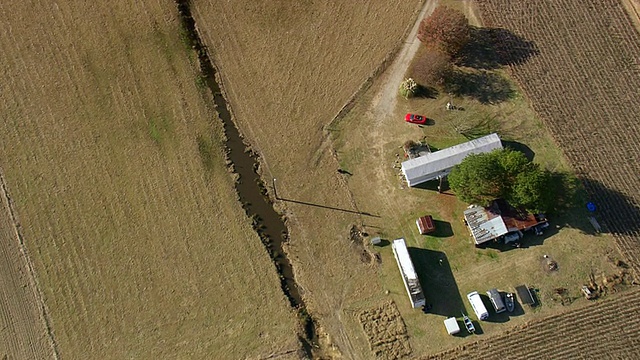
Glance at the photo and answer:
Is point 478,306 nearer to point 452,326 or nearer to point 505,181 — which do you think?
point 452,326

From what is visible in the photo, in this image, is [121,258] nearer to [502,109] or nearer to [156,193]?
[156,193]

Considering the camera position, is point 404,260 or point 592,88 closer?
point 404,260

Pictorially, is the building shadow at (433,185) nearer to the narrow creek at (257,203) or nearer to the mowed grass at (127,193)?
the narrow creek at (257,203)

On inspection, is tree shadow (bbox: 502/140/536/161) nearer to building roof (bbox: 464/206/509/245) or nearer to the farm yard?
the farm yard

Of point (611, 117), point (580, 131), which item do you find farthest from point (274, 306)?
point (611, 117)

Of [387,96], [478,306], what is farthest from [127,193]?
[478,306]

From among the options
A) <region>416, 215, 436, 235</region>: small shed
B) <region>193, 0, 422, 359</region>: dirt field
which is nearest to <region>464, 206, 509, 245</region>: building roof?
<region>416, 215, 436, 235</region>: small shed
